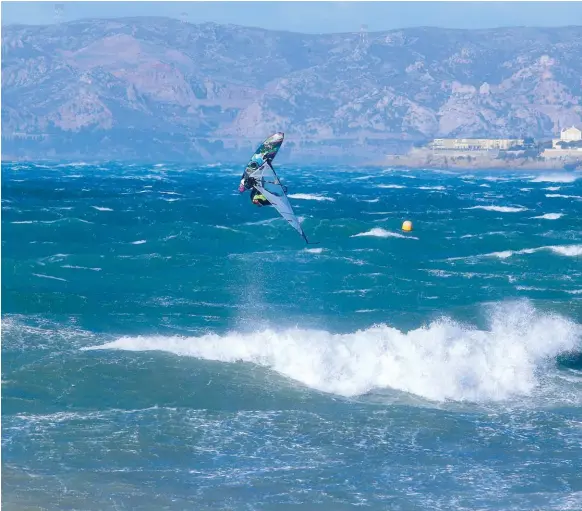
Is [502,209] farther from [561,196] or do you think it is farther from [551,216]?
[561,196]

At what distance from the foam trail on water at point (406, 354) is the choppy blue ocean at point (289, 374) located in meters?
0.08

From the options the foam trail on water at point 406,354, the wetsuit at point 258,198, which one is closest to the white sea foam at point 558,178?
the foam trail on water at point 406,354

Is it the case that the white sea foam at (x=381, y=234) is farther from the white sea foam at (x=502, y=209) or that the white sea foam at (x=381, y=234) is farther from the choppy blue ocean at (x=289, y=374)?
the white sea foam at (x=502, y=209)

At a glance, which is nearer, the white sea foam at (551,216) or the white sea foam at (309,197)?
the white sea foam at (551,216)

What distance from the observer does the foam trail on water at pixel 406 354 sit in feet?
100

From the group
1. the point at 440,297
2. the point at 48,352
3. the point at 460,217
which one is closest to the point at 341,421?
the point at 48,352

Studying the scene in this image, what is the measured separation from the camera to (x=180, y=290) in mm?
44312

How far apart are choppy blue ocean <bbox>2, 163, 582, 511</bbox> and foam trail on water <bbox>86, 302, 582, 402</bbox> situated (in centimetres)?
8

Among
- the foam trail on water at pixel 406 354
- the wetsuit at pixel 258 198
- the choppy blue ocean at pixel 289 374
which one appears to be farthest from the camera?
the foam trail on water at pixel 406 354

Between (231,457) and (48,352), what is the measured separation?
1022 centimetres

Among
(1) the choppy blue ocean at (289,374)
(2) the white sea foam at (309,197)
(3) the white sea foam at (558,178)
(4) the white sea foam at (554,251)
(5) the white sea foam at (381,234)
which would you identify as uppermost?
(3) the white sea foam at (558,178)

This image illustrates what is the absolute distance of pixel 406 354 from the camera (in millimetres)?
32656

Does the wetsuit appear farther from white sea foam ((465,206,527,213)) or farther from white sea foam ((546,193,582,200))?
white sea foam ((546,193,582,200))

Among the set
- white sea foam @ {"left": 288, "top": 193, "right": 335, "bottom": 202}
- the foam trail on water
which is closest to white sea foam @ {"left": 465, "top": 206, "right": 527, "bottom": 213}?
white sea foam @ {"left": 288, "top": 193, "right": 335, "bottom": 202}
